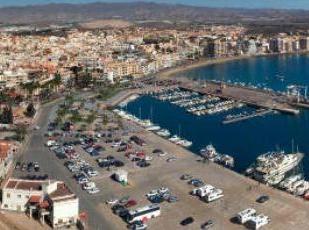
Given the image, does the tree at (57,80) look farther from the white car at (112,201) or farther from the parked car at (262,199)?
the parked car at (262,199)

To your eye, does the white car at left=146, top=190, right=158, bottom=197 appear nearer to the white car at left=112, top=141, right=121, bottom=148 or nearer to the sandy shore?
the white car at left=112, top=141, right=121, bottom=148

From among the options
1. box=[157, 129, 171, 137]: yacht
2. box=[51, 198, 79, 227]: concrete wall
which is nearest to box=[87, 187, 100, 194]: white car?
box=[51, 198, 79, 227]: concrete wall

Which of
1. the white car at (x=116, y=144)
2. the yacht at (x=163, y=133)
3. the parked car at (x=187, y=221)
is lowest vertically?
the yacht at (x=163, y=133)

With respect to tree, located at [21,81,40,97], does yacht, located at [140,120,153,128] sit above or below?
below

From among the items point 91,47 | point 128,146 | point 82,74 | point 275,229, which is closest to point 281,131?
point 128,146

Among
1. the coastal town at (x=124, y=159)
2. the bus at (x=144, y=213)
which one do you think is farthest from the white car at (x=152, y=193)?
the bus at (x=144, y=213)

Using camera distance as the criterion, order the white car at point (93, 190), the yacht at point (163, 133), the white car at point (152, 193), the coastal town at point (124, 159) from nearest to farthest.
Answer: the coastal town at point (124, 159)
the white car at point (152, 193)
the white car at point (93, 190)
the yacht at point (163, 133)

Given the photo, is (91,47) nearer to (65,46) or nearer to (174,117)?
(65,46)
